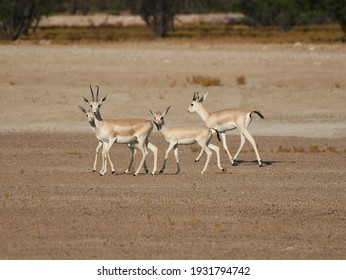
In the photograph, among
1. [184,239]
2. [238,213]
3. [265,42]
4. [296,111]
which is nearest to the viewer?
[184,239]

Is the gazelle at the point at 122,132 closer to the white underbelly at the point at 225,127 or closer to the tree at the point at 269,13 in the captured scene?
the white underbelly at the point at 225,127

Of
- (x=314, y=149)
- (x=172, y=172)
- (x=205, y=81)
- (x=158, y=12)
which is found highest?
(x=158, y=12)

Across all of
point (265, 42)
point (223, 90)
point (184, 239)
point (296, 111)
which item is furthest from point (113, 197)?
point (265, 42)

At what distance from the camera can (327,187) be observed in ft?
65.3

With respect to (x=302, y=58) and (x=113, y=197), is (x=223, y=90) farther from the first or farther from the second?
(x=113, y=197)

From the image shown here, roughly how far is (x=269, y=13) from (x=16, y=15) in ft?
105

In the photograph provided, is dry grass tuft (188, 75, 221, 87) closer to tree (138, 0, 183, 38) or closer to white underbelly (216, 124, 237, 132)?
white underbelly (216, 124, 237, 132)

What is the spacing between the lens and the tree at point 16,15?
212ft

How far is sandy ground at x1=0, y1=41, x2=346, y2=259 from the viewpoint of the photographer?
14898mm

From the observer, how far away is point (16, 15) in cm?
6581

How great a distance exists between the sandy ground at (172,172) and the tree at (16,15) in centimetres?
1863

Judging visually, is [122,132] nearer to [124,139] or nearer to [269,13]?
[124,139]

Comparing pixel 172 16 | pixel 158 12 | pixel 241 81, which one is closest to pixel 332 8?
pixel 158 12

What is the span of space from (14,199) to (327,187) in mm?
5149
